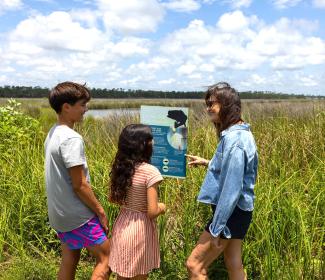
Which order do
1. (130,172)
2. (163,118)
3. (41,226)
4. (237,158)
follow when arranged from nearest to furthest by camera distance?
(237,158) → (130,172) → (163,118) → (41,226)

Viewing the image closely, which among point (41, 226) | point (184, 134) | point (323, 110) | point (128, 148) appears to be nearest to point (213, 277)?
point (184, 134)

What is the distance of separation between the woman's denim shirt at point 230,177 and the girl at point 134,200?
39cm

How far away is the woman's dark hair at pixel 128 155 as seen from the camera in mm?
2908

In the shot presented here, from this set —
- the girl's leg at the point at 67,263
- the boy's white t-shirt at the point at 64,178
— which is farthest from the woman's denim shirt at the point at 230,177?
the girl's leg at the point at 67,263

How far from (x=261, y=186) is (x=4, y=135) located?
414cm

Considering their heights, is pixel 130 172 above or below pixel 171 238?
above

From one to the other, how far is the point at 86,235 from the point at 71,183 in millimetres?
385

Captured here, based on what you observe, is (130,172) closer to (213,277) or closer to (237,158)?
(237,158)

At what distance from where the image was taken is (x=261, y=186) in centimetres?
389

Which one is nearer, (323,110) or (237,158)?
(237,158)

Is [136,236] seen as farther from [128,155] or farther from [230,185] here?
[230,185]

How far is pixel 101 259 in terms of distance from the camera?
3.03m

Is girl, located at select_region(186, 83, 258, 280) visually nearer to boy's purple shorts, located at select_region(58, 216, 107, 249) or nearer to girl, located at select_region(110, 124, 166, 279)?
girl, located at select_region(110, 124, 166, 279)

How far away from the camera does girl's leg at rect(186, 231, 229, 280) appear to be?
109 inches
